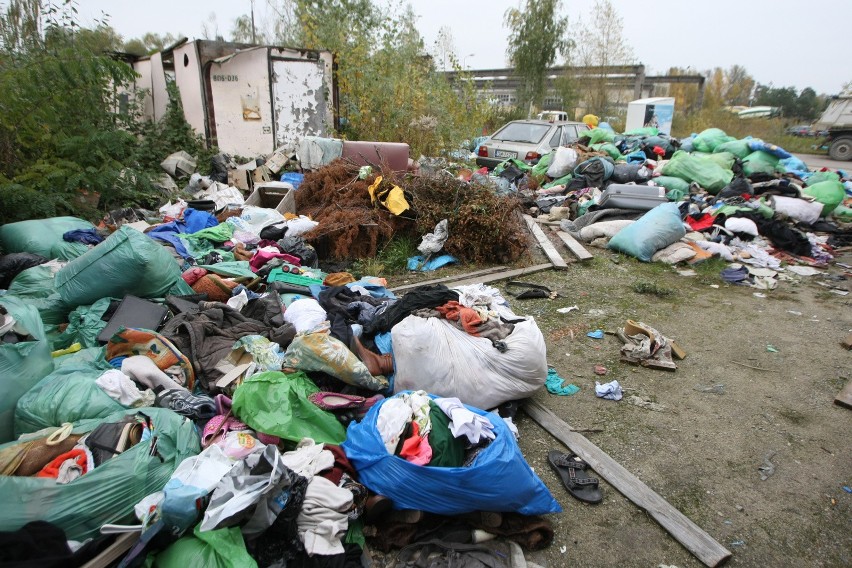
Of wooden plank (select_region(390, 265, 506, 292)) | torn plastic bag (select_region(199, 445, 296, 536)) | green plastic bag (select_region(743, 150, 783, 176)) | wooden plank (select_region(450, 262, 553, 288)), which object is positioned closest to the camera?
torn plastic bag (select_region(199, 445, 296, 536))

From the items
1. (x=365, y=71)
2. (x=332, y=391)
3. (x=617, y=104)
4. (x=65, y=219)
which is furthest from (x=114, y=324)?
(x=617, y=104)

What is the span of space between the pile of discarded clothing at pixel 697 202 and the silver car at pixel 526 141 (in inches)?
14.8

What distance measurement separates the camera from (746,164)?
8320 millimetres

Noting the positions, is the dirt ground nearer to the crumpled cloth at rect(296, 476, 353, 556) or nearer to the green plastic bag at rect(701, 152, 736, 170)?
the crumpled cloth at rect(296, 476, 353, 556)

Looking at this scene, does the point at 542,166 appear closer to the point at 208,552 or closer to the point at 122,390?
the point at 122,390

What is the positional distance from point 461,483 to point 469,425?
0.28 m

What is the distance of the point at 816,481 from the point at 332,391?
8.42 feet

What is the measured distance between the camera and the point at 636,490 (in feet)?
7.48

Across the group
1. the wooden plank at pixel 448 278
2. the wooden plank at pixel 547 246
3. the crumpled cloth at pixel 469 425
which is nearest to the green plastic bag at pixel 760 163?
the wooden plank at pixel 547 246

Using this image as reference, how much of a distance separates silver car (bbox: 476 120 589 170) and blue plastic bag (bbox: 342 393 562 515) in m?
8.49

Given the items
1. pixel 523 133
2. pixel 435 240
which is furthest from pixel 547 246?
pixel 523 133

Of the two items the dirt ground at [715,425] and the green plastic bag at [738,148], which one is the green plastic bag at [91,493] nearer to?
the dirt ground at [715,425]

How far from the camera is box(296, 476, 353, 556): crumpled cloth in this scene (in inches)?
70.7

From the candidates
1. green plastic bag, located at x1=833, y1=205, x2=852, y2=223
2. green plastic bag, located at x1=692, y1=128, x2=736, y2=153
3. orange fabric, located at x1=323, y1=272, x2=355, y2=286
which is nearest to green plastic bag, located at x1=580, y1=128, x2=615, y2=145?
green plastic bag, located at x1=692, y1=128, x2=736, y2=153
